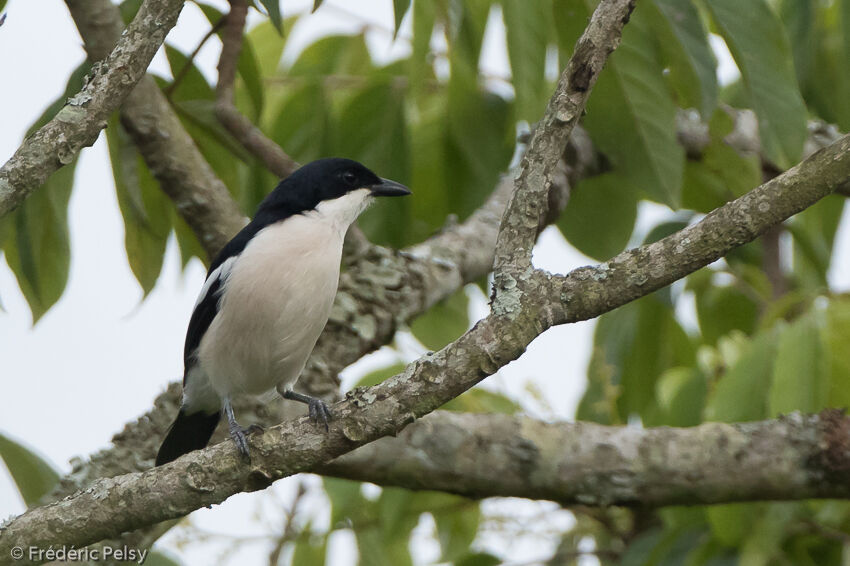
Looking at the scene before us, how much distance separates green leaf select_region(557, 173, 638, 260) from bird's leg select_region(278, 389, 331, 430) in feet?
5.12

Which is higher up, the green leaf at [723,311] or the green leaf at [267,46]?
the green leaf at [267,46]

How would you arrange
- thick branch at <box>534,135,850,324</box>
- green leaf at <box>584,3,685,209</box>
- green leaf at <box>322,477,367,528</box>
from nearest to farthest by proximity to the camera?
thick branch at <box>534,135,850,324</box> < green leaf at <box>584,3,685,209</box> < green leaf at <box>322,477,367,528</box>

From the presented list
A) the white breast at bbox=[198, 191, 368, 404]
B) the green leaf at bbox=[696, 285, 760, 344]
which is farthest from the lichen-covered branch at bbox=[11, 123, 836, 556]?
the green leaf at bbox=[696, 285, 760, 344]

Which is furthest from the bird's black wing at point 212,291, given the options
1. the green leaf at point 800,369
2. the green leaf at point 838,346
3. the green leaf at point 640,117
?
the green leaf at point 838,346

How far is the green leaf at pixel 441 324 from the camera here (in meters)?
5.20

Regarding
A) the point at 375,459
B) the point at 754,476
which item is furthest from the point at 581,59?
the point at 754,476

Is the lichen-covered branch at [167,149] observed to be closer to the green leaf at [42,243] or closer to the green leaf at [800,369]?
the green leaf at [42,243]

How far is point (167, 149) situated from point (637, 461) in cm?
227

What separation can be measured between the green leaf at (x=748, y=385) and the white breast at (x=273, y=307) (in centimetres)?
156

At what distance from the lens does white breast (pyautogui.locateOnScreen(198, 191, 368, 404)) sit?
158 inches

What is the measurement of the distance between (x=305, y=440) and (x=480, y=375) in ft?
1.73

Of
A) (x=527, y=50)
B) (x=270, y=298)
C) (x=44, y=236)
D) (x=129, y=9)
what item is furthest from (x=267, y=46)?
(x=527, y=50)

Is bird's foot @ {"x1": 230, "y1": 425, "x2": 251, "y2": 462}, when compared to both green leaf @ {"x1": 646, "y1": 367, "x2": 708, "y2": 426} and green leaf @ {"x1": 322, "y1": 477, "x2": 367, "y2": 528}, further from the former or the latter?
green leaf @ {"x1": 646, "y1": 367, "x2": 708, "y2": 426}

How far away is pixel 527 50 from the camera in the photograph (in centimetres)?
377
